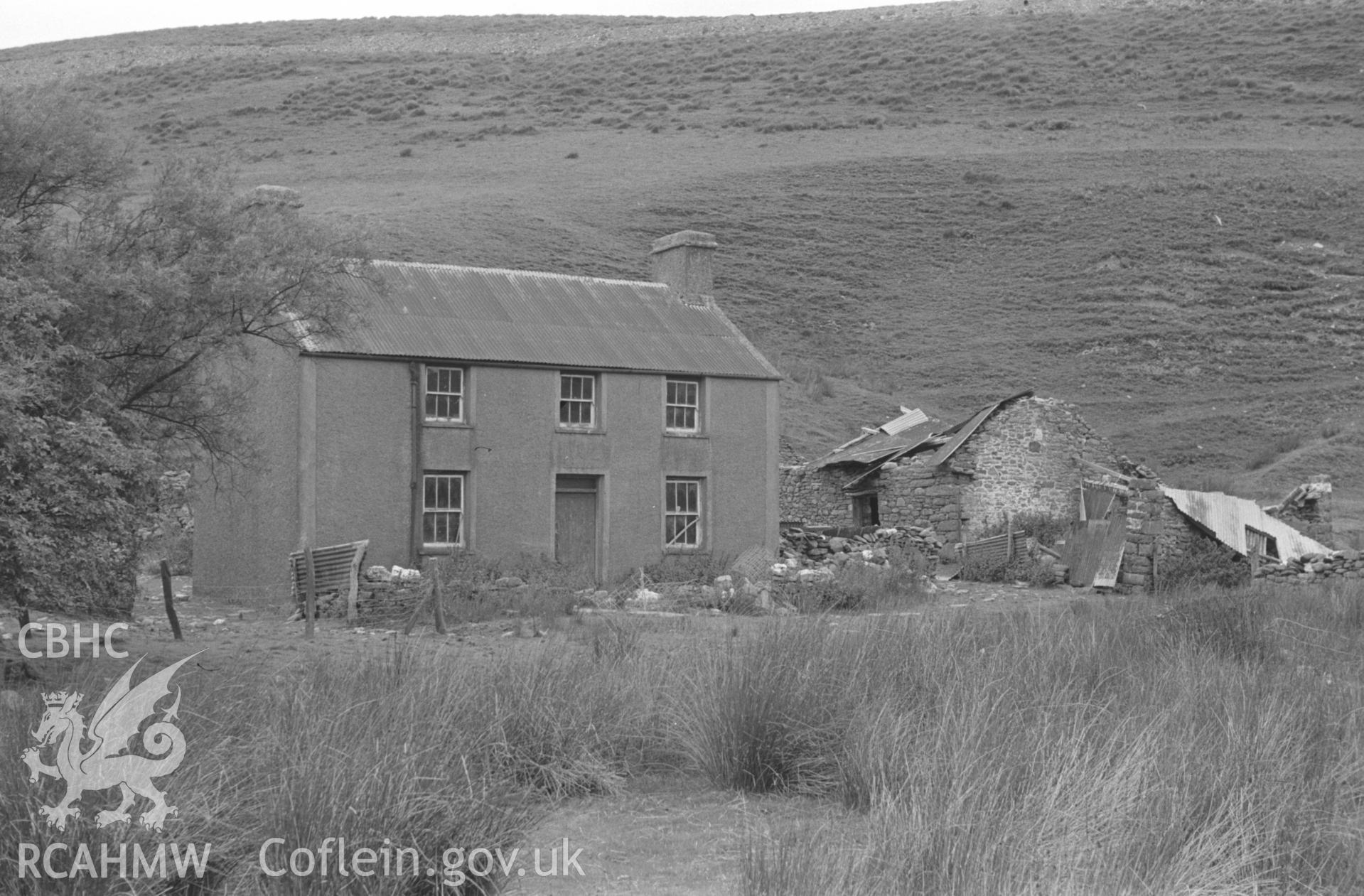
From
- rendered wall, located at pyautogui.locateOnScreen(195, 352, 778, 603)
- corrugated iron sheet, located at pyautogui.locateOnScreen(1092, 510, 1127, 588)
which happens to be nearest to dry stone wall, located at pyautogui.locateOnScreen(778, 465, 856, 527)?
rendered wall, located at pyautogui.locateOnScreen(195, 352, 778, 603)

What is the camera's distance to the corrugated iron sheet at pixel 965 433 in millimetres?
28877

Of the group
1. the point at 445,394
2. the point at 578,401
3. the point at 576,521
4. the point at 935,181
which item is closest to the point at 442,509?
the point at 445,394

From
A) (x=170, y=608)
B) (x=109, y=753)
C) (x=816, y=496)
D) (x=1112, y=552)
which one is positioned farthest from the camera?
(x=816, y=496)

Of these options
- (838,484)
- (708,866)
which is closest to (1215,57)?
(838,484)

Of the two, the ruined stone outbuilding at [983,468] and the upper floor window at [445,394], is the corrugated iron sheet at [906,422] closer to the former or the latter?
the ruined stone outbuilding at [983,468]

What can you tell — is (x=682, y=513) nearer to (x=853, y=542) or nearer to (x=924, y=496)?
(x=853, y=542)

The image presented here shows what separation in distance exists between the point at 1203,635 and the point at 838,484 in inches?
788

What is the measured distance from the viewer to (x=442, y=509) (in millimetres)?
23125

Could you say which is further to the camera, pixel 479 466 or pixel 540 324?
pixel 540 324

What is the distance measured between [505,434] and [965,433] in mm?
10390

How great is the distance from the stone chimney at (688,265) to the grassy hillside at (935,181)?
19.2 feet

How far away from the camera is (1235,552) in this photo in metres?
24.1

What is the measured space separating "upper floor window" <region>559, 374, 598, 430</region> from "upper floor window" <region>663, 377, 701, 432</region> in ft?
4.71

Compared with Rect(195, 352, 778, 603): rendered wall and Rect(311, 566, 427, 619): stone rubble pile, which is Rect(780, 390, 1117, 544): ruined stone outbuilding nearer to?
Rect(195, 352, 778, 603): rendered wall
